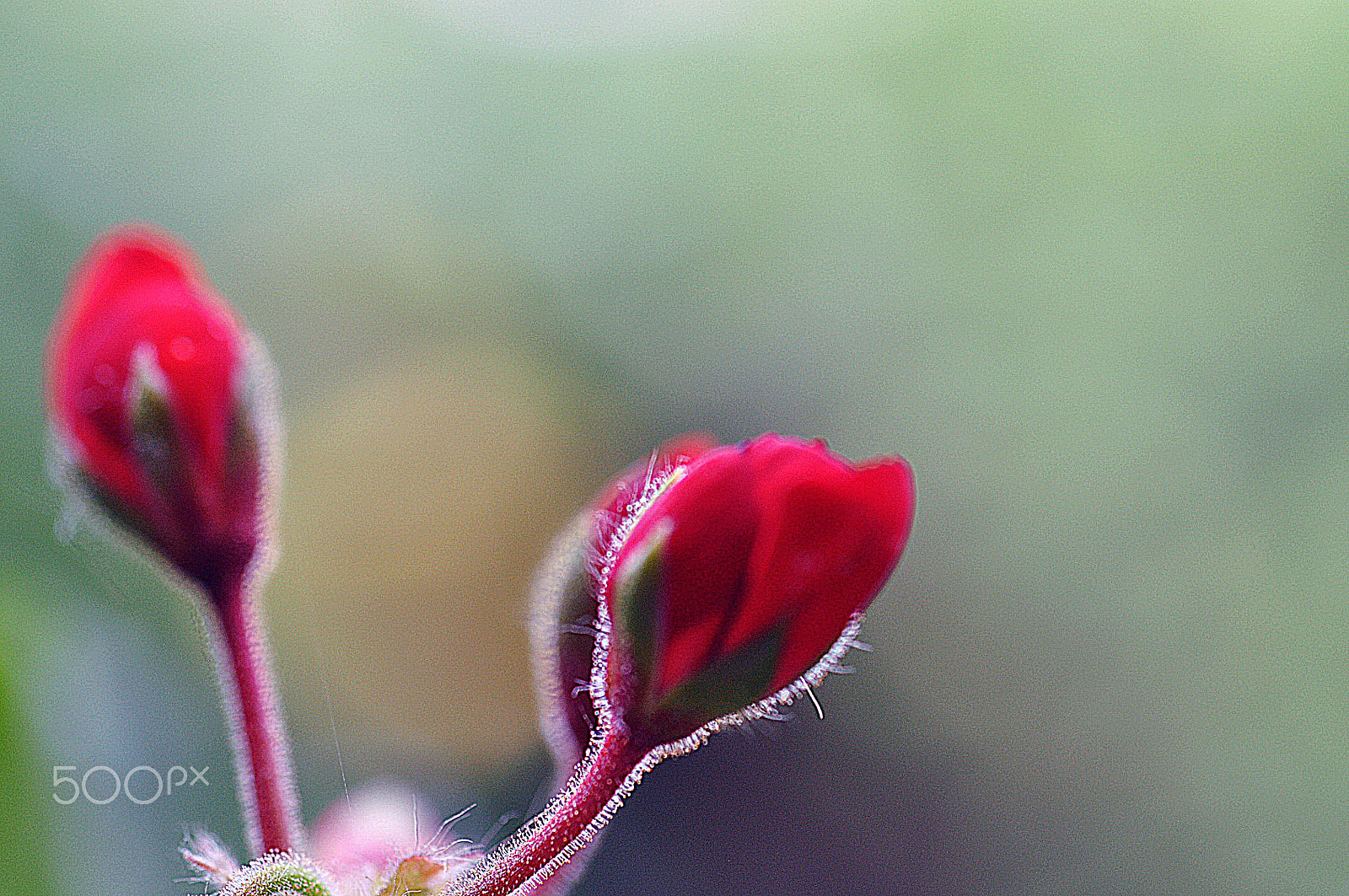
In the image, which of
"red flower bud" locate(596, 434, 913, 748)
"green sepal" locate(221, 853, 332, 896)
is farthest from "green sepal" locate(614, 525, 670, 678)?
"green sepal" locate(221, 853, 332, 896)

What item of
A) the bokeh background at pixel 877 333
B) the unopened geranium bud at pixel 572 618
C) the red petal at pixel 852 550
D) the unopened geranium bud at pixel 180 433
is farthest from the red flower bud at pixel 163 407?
the bokeh background at pixel 877 333

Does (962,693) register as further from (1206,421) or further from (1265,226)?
(1265,226)

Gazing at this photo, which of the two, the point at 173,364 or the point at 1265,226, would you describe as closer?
the point at 173,364

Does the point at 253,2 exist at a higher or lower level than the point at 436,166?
higher

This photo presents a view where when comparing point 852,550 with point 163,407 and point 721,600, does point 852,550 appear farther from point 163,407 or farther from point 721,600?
point 163,407

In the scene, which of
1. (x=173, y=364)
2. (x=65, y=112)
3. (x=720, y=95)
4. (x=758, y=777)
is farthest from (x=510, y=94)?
(x=173, y=364)
